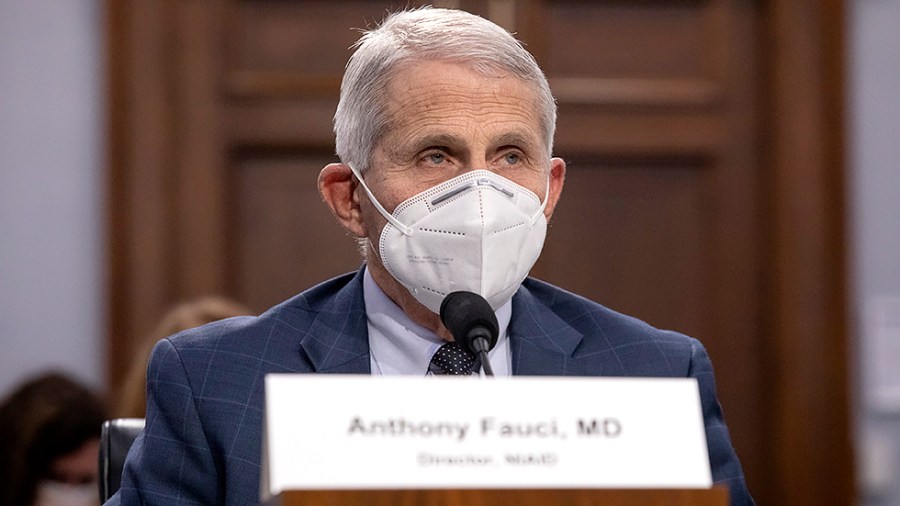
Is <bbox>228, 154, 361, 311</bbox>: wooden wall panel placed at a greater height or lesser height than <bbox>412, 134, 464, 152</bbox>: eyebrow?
lesser

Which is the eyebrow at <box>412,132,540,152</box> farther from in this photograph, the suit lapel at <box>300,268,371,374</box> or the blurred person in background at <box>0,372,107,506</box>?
the blurred person in background at <box>0,372,107,506</box>

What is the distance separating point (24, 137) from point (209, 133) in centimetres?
52

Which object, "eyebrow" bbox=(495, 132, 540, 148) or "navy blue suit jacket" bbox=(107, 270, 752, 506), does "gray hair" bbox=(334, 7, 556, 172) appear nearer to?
"eyebrow" bbox=(495, 132, 540, 148)

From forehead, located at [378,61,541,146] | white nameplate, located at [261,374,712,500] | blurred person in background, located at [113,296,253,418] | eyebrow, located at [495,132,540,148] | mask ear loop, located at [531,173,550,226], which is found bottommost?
blurred person in background, located at [113,296,253,418]

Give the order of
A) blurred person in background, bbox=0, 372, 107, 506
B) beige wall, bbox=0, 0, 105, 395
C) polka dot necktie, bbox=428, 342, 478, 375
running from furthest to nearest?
beige wall, bbox=0, 0, 105, 395 → blurred person in background, bbox=0, 372, 107, 506 → polka dot necktie, bbox=428, 342, 478, 375

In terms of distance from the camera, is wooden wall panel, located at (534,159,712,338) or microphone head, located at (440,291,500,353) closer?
microphone head, located at (440,291,500,353)

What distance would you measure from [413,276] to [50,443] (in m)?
1.58

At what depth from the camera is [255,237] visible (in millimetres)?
4137

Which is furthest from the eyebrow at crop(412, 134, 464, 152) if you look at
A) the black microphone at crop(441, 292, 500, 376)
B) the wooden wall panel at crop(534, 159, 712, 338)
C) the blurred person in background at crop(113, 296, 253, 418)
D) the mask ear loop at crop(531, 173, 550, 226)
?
the wooden wall panel at crop(534, 159, 712, 338)

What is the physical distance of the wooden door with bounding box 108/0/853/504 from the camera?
4012 mm

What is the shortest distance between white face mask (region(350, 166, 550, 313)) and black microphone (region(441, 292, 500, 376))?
0.45ft

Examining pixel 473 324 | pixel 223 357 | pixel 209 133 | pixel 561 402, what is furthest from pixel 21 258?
pixel 561 402

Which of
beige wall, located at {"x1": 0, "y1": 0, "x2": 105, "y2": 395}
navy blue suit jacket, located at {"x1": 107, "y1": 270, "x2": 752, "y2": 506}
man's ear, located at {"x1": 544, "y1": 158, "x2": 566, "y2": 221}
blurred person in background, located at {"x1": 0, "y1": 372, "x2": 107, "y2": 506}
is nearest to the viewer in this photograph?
navy blue suit jacket, located at {"x1": 107, "y1": 270, "x2": 752, "y2": 506}

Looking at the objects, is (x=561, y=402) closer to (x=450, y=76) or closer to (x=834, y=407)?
(x=450, y=76)
